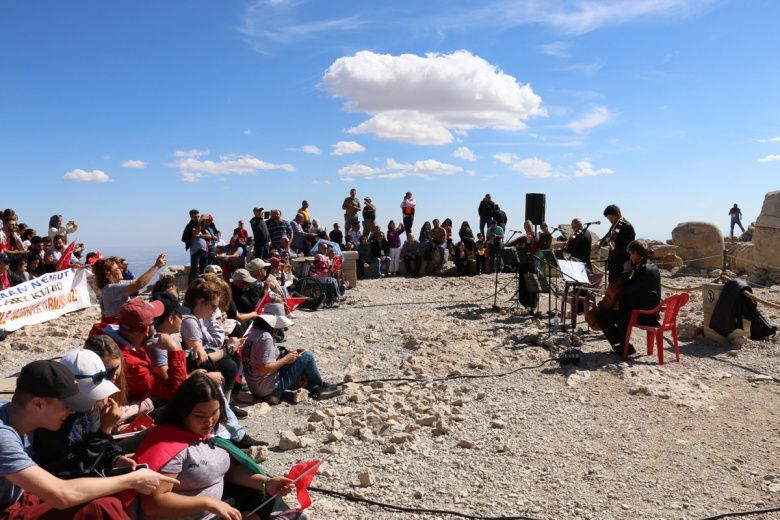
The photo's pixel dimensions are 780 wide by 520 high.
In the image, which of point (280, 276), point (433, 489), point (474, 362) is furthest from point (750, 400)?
point (280, 276)

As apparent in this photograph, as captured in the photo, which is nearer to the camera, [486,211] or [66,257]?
[66,257]

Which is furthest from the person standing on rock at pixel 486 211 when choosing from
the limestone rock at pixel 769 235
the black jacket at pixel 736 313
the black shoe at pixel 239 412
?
the black shoe at pixel 239 412

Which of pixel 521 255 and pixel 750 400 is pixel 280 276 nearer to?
pixel 521 255

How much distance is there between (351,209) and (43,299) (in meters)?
9.35

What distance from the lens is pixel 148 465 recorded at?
9.22ft

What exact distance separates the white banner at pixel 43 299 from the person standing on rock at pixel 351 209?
8.02 metres

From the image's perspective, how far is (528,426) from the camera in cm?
538

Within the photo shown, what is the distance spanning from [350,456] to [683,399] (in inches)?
139

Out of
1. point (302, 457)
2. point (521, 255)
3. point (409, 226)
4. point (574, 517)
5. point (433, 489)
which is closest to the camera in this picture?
point (574, 517)

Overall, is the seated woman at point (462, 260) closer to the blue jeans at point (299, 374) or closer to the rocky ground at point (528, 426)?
the rocky ground at point (528, 426)

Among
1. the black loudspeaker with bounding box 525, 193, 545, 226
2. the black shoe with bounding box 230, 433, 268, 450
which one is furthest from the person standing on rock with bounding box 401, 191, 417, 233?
the black shoe with bounding box 230, 433, 268, 450

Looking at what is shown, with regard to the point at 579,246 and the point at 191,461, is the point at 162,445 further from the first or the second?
the point at 579,246

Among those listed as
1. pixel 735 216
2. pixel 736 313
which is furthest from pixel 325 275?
pixel 735 216

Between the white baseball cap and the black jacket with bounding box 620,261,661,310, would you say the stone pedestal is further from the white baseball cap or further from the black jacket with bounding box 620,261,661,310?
the white baseball cap
